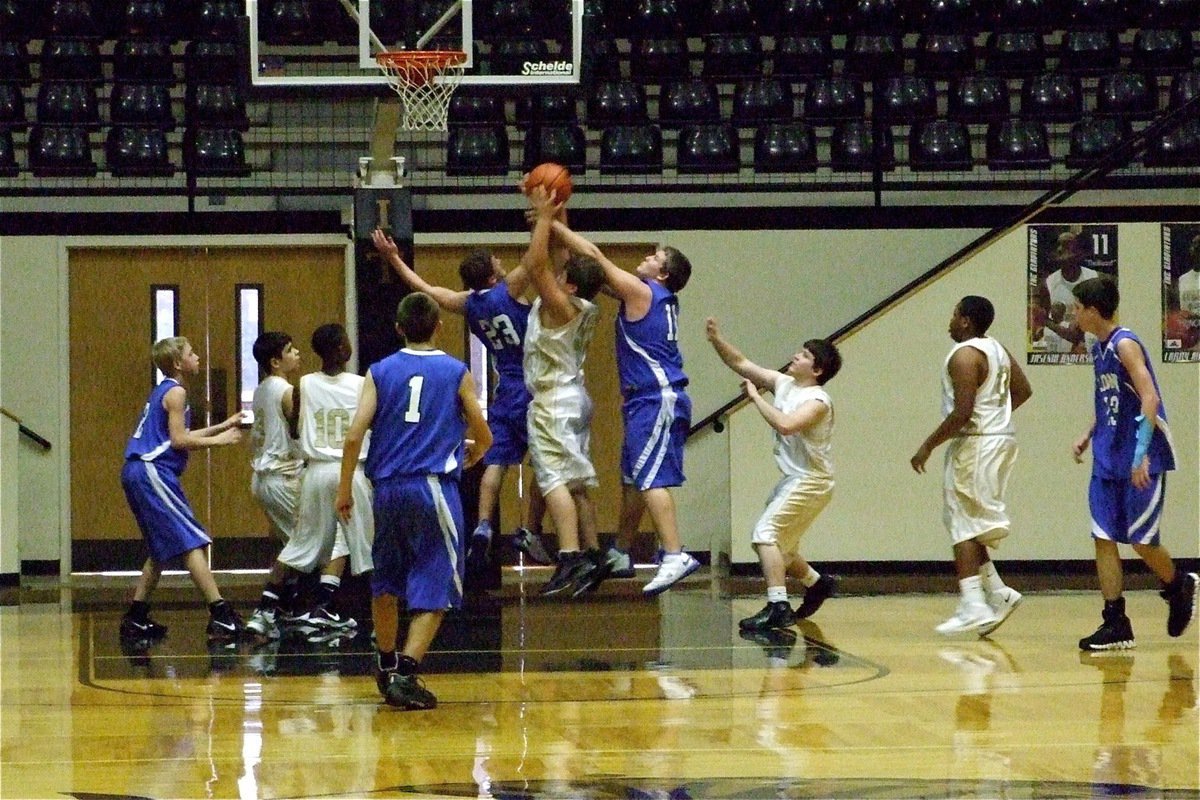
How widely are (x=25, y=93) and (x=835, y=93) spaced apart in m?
7.05

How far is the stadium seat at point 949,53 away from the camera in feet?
49.0

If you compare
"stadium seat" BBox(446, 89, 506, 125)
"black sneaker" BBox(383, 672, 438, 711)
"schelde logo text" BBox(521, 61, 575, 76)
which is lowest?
"black sneaker" BBox(383, 672, 438, 711)

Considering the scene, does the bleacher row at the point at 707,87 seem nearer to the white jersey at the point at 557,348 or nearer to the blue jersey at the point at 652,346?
the blue jersey at the point at 652,346

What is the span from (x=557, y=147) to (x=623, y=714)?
8.43 meters

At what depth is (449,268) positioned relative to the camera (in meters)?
14.1

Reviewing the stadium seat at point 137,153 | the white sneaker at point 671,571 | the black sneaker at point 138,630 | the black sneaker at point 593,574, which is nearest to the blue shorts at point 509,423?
the black sneaker at point 593,574

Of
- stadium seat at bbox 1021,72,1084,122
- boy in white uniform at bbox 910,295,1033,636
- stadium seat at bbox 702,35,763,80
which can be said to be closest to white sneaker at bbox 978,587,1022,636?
boy in white uniform at bbox 910,295,1033,636

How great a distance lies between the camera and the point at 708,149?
14.2 metres

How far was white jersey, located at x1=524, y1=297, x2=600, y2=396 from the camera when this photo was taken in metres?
8.75

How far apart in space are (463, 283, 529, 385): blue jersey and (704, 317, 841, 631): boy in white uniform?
100cm

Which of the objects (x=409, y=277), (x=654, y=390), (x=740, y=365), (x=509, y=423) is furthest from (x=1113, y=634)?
(x=409, y=277)

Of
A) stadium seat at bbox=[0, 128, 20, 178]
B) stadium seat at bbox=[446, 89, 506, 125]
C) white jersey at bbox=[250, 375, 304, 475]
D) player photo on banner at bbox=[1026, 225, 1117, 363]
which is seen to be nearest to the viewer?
white jersey at bbox=[250, 375, 304, 475]

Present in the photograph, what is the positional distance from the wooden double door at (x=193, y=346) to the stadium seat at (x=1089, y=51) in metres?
6.48

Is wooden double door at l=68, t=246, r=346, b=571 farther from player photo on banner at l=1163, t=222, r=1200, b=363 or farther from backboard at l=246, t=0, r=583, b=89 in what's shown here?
player photo on banner at l=1163, t=222, r=1200, b=363
